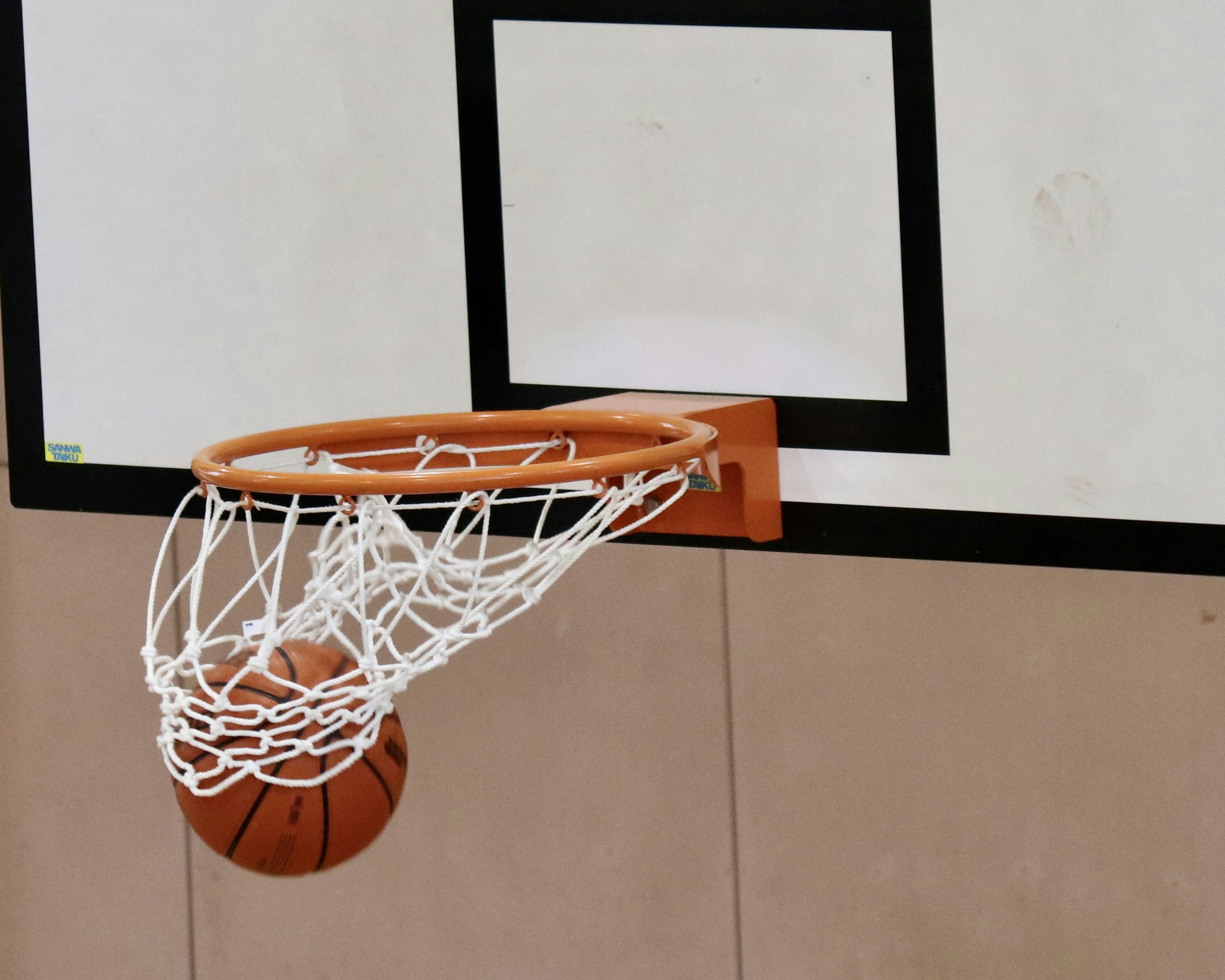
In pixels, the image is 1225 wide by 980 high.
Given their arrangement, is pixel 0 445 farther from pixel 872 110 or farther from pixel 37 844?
pixel 872 110

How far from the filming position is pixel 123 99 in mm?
1540

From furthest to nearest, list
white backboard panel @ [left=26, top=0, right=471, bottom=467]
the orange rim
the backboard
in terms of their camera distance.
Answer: white backboard panel @ [left=26, top=0, right=471, bottom=467] < the backboard < the orange rim

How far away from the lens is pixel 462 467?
4.22 ft

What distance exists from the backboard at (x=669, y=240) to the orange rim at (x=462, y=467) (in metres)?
0.13

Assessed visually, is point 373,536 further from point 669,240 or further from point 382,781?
point 669,240

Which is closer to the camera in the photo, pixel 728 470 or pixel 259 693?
pixel 259 693

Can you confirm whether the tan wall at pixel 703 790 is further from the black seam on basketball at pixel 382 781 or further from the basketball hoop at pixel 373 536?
the black seam on basketball at pixel 382 781

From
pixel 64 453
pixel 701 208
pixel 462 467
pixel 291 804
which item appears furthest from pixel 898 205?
pixel 64 453

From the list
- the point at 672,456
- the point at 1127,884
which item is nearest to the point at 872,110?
the point at 672,456

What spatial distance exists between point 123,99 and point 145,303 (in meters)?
0.23

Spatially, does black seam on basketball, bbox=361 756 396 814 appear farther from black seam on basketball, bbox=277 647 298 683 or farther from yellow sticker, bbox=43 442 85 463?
yellow sticker, bbox=43 442 85 463

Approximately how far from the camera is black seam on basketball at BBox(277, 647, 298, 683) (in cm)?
108

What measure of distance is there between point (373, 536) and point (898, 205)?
1.84 ft

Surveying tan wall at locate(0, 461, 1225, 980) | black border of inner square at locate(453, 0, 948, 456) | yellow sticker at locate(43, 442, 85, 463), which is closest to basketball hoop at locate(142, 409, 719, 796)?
black border of inner square at locate(453, 0, 948, 456)
